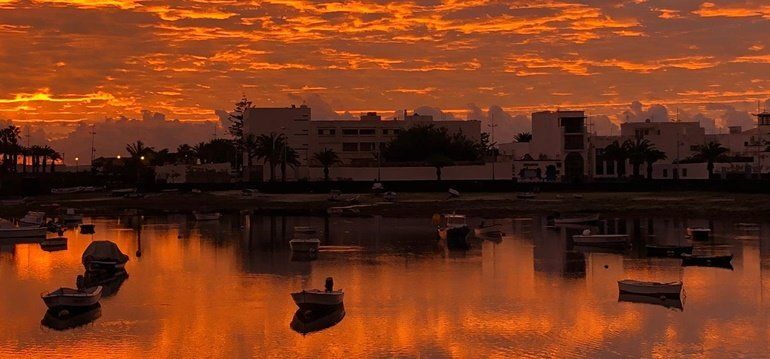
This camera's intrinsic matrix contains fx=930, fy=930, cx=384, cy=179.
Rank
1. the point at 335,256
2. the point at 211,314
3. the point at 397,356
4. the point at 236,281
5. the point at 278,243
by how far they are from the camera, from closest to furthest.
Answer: the point at 397,356
the point at 211,314
the point at 236,281
the point at 335,256
the point at 278,243

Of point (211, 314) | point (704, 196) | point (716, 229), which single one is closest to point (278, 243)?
point (211, 314)

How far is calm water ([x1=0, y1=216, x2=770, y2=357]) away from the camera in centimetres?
3569

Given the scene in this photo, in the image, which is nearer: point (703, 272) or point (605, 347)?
point (605, 347)

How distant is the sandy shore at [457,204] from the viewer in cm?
10456

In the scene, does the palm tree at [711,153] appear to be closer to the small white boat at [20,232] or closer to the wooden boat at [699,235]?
the wooden boat at [699,235]

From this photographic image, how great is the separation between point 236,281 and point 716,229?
5002 centimetres

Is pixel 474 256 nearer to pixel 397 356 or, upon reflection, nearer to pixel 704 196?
pixel 397 356

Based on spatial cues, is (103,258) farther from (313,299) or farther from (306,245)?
(313,299)

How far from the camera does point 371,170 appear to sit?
159625mm

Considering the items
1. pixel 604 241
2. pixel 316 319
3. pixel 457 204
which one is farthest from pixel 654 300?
pixel 457 204

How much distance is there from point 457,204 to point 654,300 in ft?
236

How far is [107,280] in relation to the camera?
180 feet

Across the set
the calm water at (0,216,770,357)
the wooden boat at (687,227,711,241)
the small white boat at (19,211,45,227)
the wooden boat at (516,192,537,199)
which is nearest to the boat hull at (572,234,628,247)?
the calm water at (0,216,770,357)

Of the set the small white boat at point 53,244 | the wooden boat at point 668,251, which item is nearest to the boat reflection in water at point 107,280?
the small white boat at point 53,244
